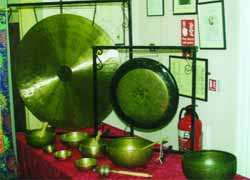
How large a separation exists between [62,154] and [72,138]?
0.20 metres

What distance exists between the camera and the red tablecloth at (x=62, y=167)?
6.51ft

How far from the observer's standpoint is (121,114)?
2391mm

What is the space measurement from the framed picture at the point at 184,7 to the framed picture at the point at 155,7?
0.46 feet

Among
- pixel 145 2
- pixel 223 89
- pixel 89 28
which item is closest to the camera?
pixel 223 89

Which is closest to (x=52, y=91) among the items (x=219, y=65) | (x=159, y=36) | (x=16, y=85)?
(x=16, y=85)

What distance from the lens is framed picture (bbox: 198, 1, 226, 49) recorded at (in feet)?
6.95

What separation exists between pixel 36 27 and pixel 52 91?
16.2 inches

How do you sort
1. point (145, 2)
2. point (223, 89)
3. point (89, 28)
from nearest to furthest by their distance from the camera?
point (223, 89)
point (89, 28)
point (145, 2)

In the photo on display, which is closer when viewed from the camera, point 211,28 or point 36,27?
point 211,28

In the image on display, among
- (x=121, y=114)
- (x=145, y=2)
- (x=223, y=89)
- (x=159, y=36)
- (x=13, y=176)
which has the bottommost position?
(x=13, y=176)

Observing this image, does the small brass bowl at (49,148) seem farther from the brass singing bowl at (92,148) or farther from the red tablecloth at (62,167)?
the brass singing bowl at (92,148)

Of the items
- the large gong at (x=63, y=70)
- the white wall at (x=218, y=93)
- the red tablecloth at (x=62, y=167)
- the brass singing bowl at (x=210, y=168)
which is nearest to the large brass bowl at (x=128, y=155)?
the red tablecloth at (x=62, y=167)

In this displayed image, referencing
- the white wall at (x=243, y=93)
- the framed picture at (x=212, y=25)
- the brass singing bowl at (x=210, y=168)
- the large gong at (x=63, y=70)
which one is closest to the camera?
the brass singing bowl at (x=210, y=168)

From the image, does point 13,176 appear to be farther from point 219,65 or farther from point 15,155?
point 219,65
